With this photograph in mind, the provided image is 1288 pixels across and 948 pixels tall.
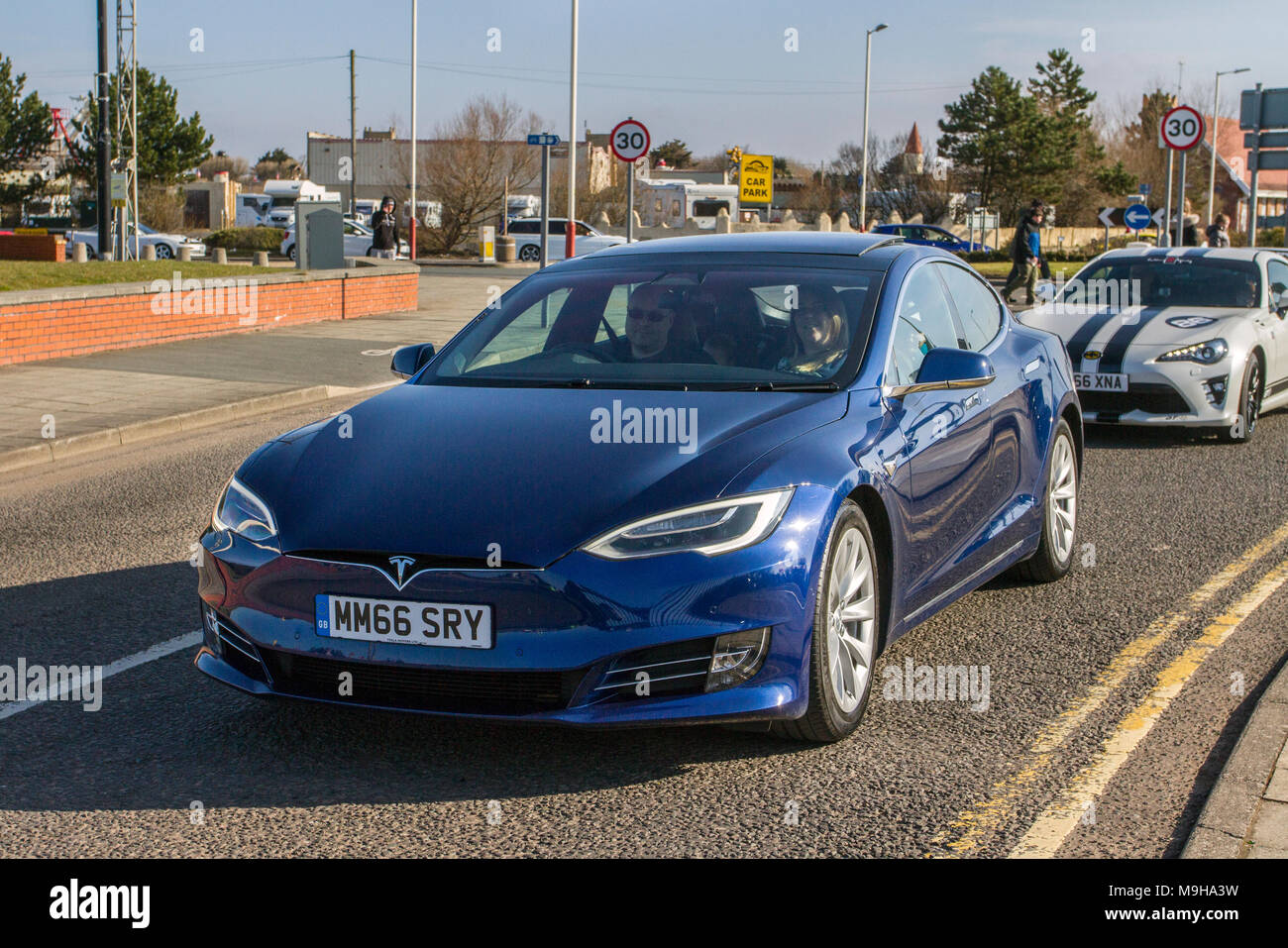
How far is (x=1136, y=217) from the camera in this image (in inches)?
1196

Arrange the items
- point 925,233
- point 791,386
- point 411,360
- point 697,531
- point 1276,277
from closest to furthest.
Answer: point 697,531, point 791,386, point 411,360, point 1276,277, point 925,233

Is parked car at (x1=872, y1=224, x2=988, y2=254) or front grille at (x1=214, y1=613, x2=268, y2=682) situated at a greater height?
parked car at (x1=872, y1=224, x2=988, y2=254)

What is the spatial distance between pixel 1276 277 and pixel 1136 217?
1936 centimetres

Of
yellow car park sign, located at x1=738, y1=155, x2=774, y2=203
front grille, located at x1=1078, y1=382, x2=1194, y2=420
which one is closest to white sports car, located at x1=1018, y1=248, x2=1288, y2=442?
front grille, located at x1=1078, y1=382, x2=1194, y2=420

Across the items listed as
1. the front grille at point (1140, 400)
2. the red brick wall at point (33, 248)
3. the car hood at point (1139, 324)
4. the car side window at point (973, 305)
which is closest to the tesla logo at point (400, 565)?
the car side window at point (973, 305)

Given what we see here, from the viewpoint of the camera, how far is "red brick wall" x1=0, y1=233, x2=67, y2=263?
32281 millimetres

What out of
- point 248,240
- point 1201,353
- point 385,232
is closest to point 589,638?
point 1201,353

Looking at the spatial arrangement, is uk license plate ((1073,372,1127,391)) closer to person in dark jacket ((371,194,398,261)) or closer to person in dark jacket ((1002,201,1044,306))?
person in dark jacket ((1002,201,1044,306))

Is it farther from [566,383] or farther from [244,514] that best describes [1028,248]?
[244,514]

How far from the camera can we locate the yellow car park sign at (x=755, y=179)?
2503 cm

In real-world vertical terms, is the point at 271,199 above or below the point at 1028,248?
above

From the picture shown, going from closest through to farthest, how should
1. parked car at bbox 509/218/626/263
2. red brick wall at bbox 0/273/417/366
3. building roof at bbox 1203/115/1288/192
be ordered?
red brick wall at bbox 0/273/417/366, parked car at bbox 509/218/626/263, building roof at bbox 1203/115/1288/192

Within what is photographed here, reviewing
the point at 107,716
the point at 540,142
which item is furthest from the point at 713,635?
the point at 540,142

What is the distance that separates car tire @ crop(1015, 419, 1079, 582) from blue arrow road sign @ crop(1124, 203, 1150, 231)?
25166 millimetres
